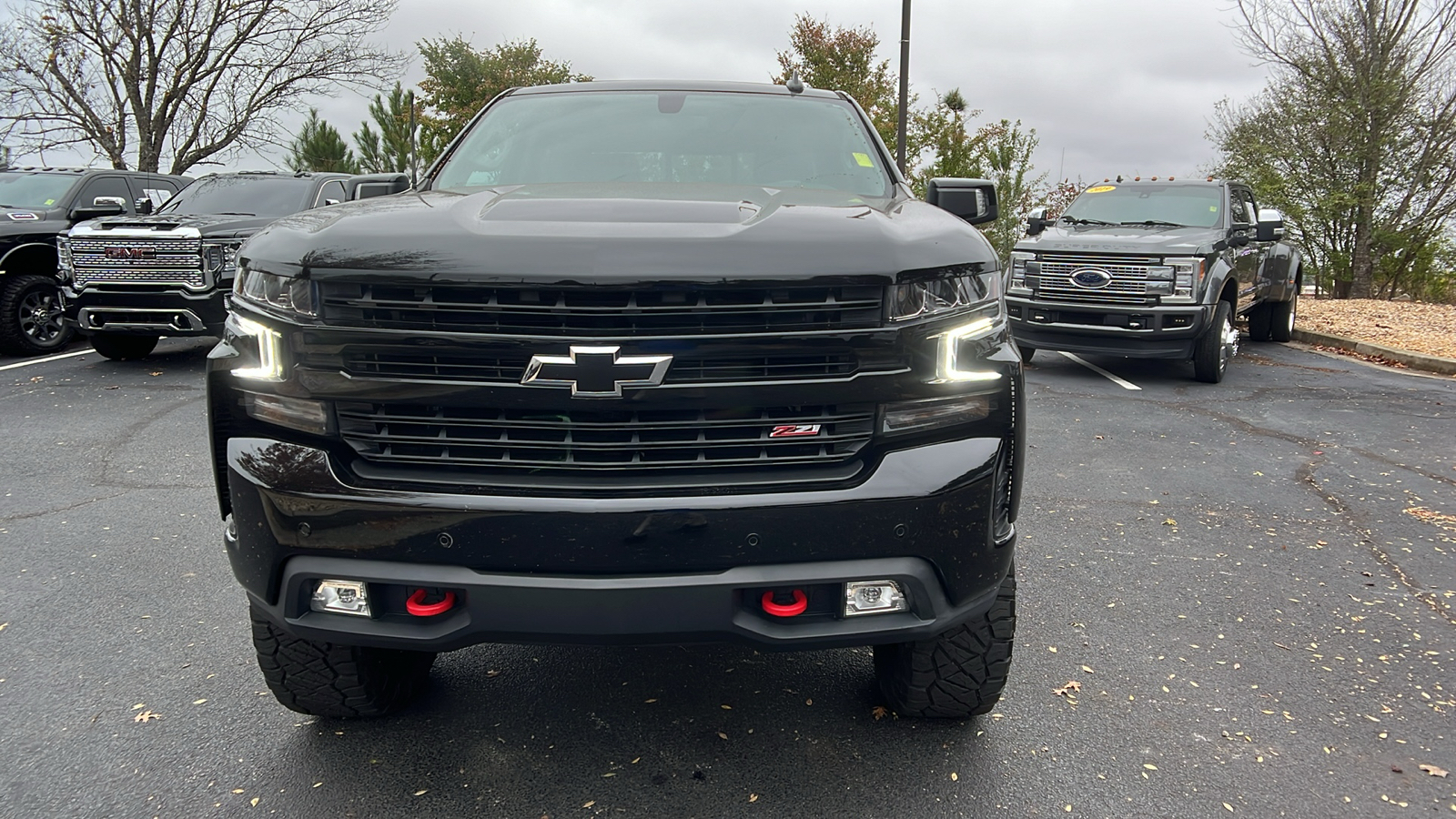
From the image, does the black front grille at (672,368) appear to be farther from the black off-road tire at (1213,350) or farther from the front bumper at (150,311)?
the black off-road tire at (1213,350)

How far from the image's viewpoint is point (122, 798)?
7.68ft

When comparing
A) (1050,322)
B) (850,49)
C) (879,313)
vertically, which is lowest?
(1050,322)

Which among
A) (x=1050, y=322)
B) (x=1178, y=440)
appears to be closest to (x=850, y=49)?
(x=1050, y=322)

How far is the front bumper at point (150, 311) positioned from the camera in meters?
8.30

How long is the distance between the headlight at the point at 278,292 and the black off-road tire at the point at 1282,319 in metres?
12.2

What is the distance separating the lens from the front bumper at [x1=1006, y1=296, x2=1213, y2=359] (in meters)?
8.32

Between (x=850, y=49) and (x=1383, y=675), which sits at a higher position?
(x=850, y=49)

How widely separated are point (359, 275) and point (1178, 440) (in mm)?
5810

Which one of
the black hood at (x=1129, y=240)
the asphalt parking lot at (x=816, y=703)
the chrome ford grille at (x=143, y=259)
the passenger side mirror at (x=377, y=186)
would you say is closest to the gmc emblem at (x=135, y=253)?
the chrome ford grille at (x=143, y=259)

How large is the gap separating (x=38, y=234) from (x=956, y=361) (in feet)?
34.3

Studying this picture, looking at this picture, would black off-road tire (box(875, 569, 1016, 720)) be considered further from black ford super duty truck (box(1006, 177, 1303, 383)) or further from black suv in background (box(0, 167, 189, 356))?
black suv in background (box(0, 167, 189, 356))

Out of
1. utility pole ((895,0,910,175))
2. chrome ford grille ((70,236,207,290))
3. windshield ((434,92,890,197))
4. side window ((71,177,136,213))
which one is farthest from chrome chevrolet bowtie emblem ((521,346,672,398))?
utility pole ((895,0,910,175))

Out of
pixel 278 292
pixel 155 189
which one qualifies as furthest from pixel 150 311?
pixel 278 292

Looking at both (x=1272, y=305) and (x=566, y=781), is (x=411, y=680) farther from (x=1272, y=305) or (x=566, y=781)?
(x=1272, y=305)
